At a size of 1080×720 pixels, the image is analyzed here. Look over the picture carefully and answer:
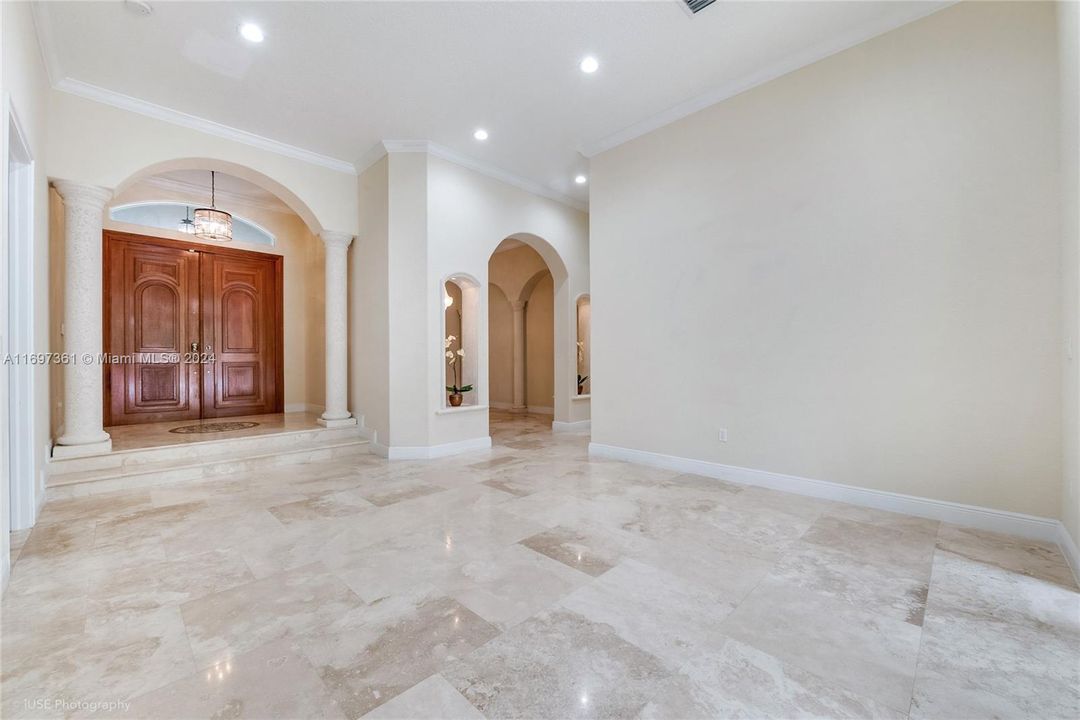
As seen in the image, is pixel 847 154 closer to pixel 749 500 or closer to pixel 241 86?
pixel 749 500

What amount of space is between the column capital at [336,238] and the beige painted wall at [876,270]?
3820 mm

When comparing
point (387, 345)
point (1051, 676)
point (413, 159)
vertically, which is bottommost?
point (1051, 676)

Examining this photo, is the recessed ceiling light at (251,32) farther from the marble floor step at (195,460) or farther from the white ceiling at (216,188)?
the marble floor step at (195,460)

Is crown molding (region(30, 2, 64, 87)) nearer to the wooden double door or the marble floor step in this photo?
the wooden double door

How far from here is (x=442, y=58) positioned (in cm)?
389

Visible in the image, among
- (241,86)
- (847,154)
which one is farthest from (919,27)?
(241,86)

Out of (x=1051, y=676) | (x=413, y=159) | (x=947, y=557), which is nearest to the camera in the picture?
(x=1051, y=676)

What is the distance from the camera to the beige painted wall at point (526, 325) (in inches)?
371

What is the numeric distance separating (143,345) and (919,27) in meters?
9.37

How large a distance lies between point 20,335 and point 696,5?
539 centimetres

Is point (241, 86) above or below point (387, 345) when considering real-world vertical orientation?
above

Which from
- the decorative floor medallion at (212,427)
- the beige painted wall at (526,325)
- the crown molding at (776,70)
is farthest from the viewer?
the beige painted wall at (526,325)

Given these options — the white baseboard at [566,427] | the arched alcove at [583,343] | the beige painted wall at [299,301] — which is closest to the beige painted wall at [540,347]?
the arched alcove at [583,343]

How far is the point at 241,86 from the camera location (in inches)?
168
